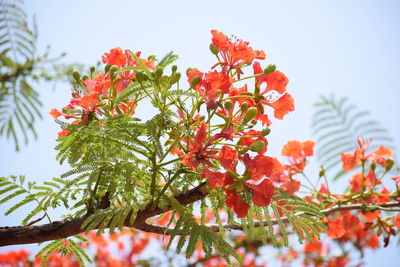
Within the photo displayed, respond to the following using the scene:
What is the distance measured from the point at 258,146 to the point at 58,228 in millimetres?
864

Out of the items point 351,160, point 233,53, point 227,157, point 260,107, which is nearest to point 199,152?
point 227,157

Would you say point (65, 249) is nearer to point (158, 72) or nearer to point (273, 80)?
point (158, 72)

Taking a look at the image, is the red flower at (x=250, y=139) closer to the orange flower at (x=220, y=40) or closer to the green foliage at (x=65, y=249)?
the orange flower at (x=220, y=40)

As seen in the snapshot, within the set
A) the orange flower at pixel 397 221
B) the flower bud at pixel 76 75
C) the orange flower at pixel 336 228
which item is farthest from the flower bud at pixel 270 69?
the orange flower at pixel 336 228

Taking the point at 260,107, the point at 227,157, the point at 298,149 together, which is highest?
the point at 298,149

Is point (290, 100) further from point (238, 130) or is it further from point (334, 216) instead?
point (334, 216)

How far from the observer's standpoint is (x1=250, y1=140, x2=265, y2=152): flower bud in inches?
61.3

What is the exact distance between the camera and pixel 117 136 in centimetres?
160

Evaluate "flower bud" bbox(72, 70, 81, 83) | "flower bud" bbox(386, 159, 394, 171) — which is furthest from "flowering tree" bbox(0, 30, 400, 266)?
"flower bud" bbox(386, 159, 394, 171)

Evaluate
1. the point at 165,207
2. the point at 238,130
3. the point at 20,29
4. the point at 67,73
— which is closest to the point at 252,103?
the point at 238,130

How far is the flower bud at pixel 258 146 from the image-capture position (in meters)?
1.56

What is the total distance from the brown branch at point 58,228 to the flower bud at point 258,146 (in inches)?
9.4

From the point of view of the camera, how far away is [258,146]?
156cm

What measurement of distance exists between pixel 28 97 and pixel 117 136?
38.1 inches
